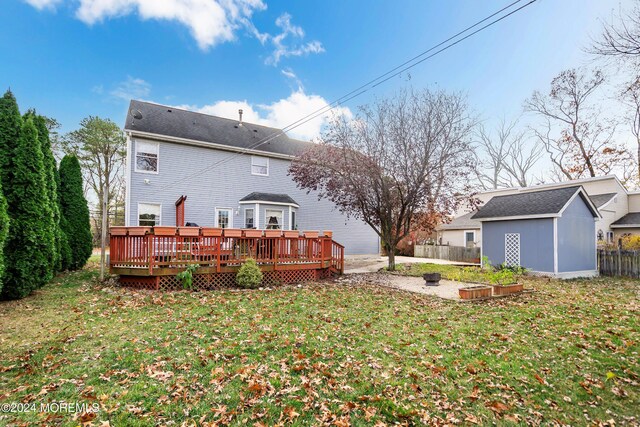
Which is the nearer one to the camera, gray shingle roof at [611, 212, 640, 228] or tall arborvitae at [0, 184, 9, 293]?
tall arborvitae at [0, 184, 9, 293]

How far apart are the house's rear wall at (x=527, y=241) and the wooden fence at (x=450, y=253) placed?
5.40 meters

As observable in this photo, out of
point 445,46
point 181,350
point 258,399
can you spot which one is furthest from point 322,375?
point 445,46

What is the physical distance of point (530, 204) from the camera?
546 inches

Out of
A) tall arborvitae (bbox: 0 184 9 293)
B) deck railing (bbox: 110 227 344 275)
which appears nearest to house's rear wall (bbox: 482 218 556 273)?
deck railing (bbox: 110 227 344 275)

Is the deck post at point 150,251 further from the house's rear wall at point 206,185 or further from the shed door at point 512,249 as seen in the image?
the shed door at point 512,249

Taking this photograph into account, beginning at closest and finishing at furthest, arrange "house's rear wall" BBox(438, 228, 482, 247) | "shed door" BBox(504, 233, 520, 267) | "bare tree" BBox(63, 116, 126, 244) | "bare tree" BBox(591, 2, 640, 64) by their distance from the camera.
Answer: "bare tree" BBox(591, 2, 640, 64), "shed door" BBox(504, 233, 520, 267), "house's rear wall" BBox(438, 228, 482, 247), "bare tree" BBox(63, 116, 126, 244)

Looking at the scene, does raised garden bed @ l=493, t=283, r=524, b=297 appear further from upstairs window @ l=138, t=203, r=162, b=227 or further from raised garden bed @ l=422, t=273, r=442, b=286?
upstairs window @ l=138, t=203, r=162, b=227

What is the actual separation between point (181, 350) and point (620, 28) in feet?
31.9

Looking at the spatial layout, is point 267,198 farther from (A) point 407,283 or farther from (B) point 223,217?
(A) point 407,283

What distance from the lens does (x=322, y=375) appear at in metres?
3.63

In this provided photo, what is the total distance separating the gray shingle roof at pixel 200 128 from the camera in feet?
48.1

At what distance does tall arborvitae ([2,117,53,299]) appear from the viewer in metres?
6.58

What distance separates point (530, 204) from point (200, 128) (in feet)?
55.7

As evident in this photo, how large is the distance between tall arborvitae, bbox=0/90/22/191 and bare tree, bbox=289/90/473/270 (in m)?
9.93
